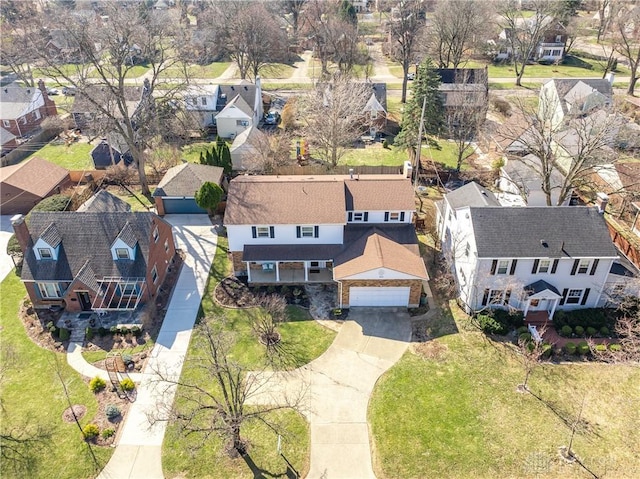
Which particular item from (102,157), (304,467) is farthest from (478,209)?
(102,157)

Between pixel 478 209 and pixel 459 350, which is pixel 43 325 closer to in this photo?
pixel 459 350

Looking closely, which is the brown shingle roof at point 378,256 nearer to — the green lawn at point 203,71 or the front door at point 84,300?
the front door at point 84,300

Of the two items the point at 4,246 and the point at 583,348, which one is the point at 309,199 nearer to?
the point at 583,348

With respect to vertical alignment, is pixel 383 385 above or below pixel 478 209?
below

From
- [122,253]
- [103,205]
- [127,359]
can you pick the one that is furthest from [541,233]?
[103,205]

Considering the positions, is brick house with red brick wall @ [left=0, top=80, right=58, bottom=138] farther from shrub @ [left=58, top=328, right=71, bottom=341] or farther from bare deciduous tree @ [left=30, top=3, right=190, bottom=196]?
shrub @ [left=58, top=328, right=71, bottom=341]

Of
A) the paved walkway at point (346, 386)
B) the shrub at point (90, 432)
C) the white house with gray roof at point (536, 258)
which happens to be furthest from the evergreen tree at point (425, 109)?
the shrub at point (90, 432)
